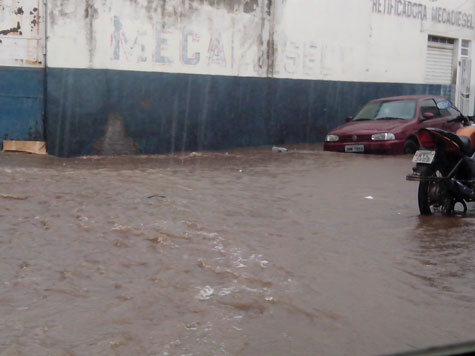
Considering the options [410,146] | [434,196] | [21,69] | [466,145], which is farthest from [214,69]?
[466,145]

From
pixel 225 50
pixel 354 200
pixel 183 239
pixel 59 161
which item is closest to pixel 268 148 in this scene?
pixel 225 50

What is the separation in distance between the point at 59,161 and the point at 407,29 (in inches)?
475

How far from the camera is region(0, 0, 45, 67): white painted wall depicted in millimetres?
12758

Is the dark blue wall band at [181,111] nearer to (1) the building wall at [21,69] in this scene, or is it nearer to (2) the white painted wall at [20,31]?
(1) the building wall at [21,69]

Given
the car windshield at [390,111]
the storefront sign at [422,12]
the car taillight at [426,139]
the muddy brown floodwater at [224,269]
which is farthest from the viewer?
the storefront sign at [422,12]

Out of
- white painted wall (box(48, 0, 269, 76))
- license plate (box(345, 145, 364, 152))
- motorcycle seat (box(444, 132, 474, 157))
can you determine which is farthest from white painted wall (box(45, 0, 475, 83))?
motorcycle seat (box(444, 132, 474, 157))

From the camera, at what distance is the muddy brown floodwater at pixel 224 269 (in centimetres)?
403

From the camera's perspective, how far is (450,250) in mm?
6258

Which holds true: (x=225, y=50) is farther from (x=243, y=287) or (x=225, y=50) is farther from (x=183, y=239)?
(x=243, y=287)

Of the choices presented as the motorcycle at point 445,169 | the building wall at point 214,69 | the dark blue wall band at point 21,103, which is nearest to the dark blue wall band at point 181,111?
the building wall at point 214,69

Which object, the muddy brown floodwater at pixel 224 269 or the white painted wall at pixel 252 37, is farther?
the white painted wall at pixel 252 37

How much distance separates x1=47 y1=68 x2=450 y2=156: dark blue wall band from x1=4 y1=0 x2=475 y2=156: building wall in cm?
2

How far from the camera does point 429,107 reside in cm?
1480

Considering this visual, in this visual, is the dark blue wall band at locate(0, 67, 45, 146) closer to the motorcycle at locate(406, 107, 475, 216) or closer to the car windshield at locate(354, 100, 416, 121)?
the car windshield at locate(354, 100, 416, 121)
